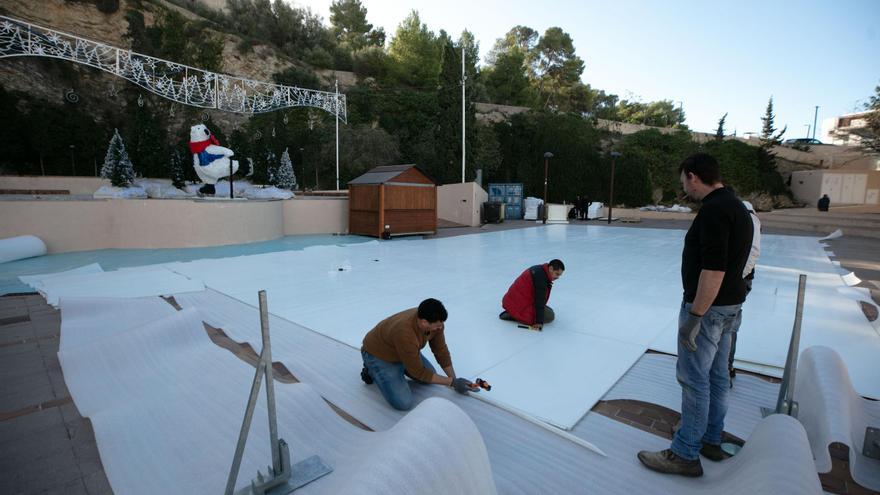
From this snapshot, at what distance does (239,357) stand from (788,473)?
13.3ft

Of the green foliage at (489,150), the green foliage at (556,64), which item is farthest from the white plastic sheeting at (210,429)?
the green foliage at (556,64)

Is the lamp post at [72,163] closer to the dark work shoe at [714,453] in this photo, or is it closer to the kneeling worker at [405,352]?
the kneeling worker at [405,352]

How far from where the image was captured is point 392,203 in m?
13.6

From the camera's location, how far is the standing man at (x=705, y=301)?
89.7 inches

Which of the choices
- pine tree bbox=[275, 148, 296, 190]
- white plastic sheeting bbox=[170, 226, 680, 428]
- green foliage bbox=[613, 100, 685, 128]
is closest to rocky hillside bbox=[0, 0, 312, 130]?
pine tree bbox=[275, 148, 296, 190]

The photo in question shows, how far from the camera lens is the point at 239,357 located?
4.04 meters

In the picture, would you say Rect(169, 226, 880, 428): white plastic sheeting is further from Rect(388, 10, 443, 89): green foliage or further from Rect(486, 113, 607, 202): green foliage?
Rect(388, 10, 443, 89): green foliage

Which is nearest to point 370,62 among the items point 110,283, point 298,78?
point 298,78

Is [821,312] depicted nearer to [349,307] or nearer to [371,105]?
[349,307]

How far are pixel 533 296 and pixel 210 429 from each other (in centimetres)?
350

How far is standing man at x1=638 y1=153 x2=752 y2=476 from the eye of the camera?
228 centimetres

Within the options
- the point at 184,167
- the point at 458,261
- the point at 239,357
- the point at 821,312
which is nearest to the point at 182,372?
the point at 239,357

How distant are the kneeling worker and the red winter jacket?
74.3 inches

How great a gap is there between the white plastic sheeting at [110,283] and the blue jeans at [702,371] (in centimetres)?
671
